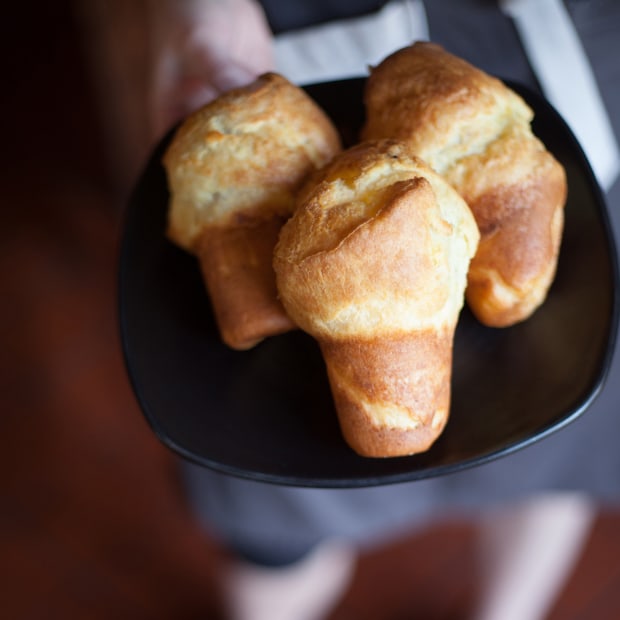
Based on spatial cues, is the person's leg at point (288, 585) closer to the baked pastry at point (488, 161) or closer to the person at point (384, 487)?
the person at point (384, 487)

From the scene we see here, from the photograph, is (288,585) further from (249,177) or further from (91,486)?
(249,177)

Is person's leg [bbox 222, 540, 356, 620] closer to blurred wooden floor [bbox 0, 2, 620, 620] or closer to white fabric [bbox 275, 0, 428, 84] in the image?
blurred wooden floor [bbox 0, 2, 620, 620]

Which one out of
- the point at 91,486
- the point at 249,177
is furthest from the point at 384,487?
the point at 91,486

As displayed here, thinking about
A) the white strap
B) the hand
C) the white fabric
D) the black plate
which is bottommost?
the black plate

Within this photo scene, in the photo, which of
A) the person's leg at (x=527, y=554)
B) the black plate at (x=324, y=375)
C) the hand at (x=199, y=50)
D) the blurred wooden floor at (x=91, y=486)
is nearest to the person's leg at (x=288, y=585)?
the blurred wooden floor at (x=91, y=486)

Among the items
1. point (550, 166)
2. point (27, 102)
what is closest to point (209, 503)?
point (550, 166)

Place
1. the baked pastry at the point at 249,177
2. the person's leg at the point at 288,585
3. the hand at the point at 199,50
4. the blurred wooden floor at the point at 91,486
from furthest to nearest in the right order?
the blurred wooden floor at the point at 91,486
the person's leg at the point at 288,585
the hand at the point at 199,50
the baked pastry at the point at 249,177

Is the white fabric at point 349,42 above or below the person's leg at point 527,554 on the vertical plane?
above

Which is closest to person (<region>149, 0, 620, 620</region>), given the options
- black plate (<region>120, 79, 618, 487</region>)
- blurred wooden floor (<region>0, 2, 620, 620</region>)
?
blurred wooden floor (<region>0, 2, 620, 620</region>)
